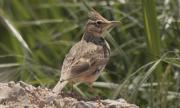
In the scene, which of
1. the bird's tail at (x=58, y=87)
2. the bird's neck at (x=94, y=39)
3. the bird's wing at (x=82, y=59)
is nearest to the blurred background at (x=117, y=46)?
the bird's neck at (x=94, y=39)

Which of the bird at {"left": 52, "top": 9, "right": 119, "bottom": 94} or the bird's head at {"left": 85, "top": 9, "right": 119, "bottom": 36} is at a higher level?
the bird's head at {"left": 85, "top": 9, "right": 119, "bottom": 36}

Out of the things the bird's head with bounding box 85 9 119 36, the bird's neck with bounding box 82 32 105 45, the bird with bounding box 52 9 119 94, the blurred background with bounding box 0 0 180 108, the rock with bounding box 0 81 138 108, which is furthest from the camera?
the bird's neck with bounding box 82 32 105 45

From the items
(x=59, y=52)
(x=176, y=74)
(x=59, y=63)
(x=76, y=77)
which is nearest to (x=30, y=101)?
(x=76, y=77)

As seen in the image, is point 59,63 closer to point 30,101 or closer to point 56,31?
point 56,31

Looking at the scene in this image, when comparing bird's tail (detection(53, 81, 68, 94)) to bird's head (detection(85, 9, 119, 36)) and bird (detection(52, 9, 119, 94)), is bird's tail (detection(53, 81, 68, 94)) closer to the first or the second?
bird (detection(52, 9, 119, 94))

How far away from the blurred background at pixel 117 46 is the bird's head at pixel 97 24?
86 millimetres

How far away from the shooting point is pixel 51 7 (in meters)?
9.48

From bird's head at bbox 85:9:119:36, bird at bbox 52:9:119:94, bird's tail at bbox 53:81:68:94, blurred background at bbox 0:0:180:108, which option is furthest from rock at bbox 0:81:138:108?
bird's head at bbox 85:9:119:36

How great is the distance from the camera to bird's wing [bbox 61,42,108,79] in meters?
5.92

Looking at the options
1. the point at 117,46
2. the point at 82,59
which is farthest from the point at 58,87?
the point at 117,46

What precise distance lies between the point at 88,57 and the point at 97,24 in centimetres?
41

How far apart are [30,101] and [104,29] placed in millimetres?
1843

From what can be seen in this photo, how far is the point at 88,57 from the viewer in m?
6.23

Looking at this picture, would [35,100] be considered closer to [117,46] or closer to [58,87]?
[58,87]
